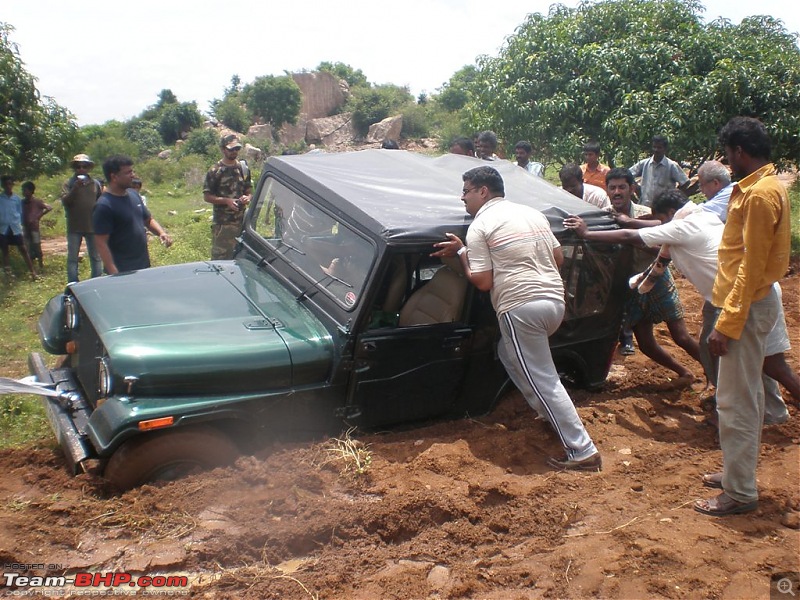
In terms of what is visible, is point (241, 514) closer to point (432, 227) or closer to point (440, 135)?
point (432, 227)

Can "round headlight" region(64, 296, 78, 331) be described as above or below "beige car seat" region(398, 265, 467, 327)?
below

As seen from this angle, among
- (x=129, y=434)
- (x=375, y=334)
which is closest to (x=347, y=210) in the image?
(x=375, y=334)

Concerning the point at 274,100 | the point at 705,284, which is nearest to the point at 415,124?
A: the point at 274,100

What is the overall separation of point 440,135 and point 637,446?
4165 cm

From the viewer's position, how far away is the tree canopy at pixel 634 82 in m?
9.62

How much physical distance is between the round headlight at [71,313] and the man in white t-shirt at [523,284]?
6.85 ft

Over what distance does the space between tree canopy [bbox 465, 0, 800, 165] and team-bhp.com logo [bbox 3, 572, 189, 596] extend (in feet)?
27.3

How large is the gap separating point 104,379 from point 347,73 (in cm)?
5898

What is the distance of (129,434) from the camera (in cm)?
342

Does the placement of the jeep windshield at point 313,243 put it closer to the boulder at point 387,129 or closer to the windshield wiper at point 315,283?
the windshield wiper at point 315,283

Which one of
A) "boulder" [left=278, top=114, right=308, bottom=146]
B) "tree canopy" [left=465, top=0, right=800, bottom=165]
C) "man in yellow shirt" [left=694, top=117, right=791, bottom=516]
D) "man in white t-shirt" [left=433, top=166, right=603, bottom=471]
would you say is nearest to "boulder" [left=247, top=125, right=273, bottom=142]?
"boulder" [left=278, top=114, right=308, bottom=146]

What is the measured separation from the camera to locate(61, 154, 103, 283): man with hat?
26.7 ft

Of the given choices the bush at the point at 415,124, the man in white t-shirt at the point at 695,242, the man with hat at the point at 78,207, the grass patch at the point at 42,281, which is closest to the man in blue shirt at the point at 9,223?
the grass patch at the point at 42,281

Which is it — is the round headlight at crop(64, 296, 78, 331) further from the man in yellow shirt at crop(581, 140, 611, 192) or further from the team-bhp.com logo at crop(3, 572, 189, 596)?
the man in yellow shirt at crop(581, 140, 611, 192)
